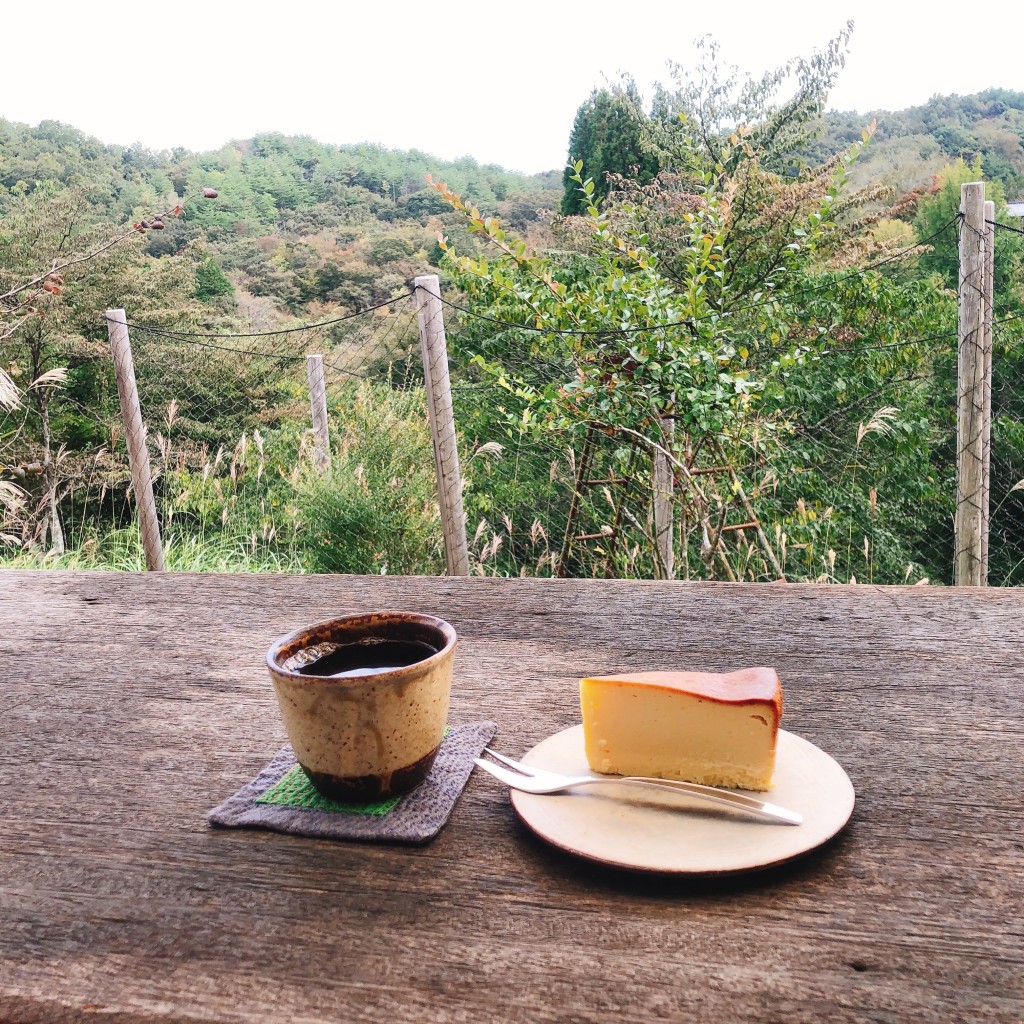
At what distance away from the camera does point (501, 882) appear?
0.37 metres

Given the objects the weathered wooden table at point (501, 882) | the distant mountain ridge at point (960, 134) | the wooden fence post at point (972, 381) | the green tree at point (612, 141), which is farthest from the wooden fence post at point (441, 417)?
the distant mountain ridge at point (960, 134)

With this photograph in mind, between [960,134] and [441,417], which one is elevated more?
[960,134]

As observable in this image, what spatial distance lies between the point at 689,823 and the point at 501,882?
99mm

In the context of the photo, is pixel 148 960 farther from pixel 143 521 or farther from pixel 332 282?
pixel 332 282

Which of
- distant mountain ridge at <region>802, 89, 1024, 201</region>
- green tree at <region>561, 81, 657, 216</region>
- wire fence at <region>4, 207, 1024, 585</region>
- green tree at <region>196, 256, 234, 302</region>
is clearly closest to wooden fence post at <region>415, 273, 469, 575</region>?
wire fence at <region>4, 207, 1024, 585</region>

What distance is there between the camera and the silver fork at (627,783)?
398 millimetres

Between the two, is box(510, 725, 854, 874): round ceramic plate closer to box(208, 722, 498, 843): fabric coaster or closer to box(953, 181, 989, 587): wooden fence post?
box(208, 722, 498, 843): fabric coaster

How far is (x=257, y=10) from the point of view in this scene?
887 centimetres

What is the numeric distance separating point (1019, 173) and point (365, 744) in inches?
643

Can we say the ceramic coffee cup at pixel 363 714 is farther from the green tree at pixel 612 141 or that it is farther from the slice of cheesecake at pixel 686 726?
the green tree at pixel 612 141

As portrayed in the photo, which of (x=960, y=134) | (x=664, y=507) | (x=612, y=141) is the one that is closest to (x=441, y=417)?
(x=664, y=507)

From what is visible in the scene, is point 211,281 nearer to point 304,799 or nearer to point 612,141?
point 612,141

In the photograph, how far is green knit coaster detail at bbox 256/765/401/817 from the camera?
1.40 feet

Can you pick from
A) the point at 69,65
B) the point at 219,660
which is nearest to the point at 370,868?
the point at 219,660
